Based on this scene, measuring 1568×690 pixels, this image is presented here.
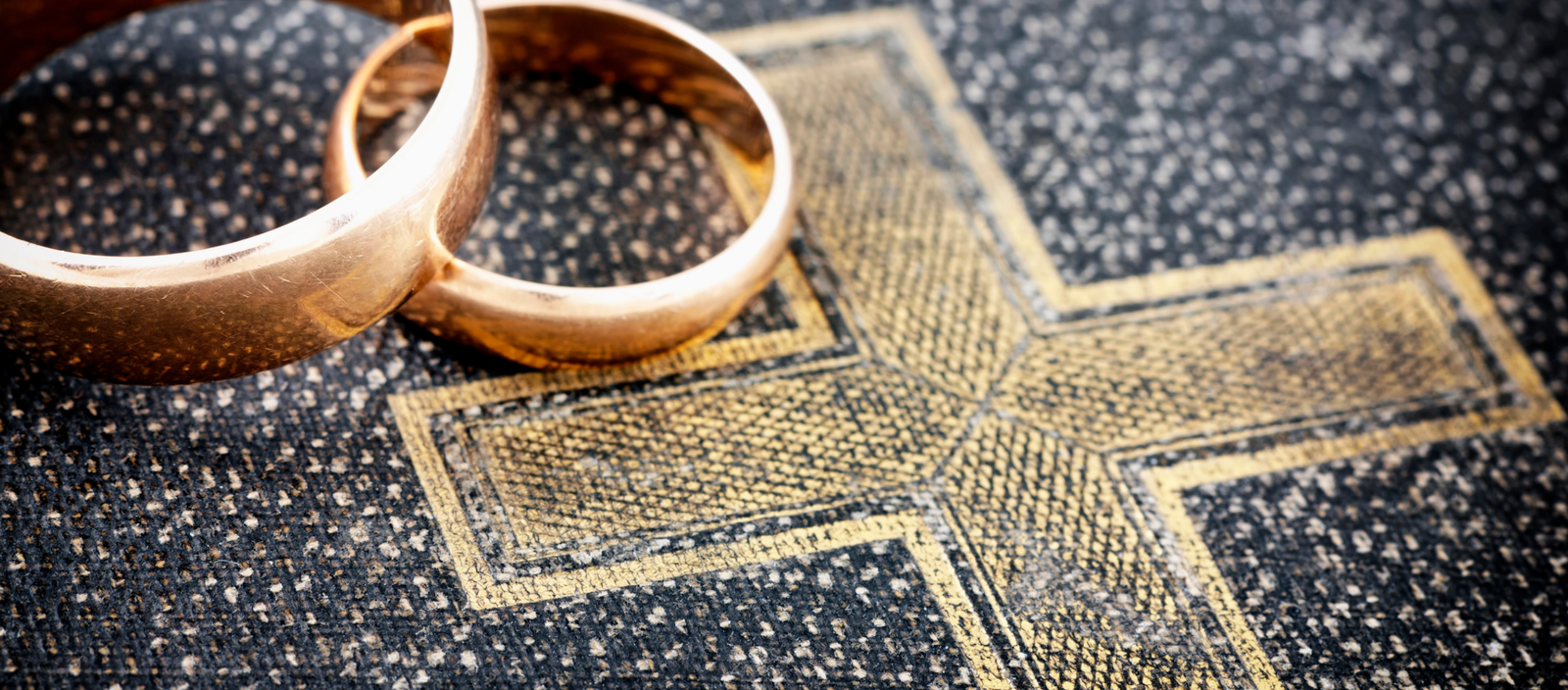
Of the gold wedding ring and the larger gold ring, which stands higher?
the gold wedding ring

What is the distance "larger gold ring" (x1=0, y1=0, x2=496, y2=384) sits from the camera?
0.51 m

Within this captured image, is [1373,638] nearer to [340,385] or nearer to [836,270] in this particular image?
[836,270]

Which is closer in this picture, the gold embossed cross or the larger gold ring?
the larger gold ring

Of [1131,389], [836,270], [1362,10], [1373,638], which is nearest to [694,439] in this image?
[836,270]

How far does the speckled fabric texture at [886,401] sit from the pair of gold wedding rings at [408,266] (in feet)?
0.15

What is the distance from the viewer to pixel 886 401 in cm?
68

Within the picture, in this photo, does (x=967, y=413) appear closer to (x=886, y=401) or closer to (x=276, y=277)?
(x=886, y=401)

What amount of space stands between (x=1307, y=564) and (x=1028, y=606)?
157mm

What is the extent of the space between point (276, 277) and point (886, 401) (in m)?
0.32

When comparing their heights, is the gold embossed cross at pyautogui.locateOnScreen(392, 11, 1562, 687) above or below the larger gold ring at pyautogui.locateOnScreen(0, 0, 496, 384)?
above

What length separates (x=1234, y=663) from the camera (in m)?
0.61

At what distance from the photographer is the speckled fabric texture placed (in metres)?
0.59

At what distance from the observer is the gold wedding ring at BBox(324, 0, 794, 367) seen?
0.60 metres

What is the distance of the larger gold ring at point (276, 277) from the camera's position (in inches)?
20.2
